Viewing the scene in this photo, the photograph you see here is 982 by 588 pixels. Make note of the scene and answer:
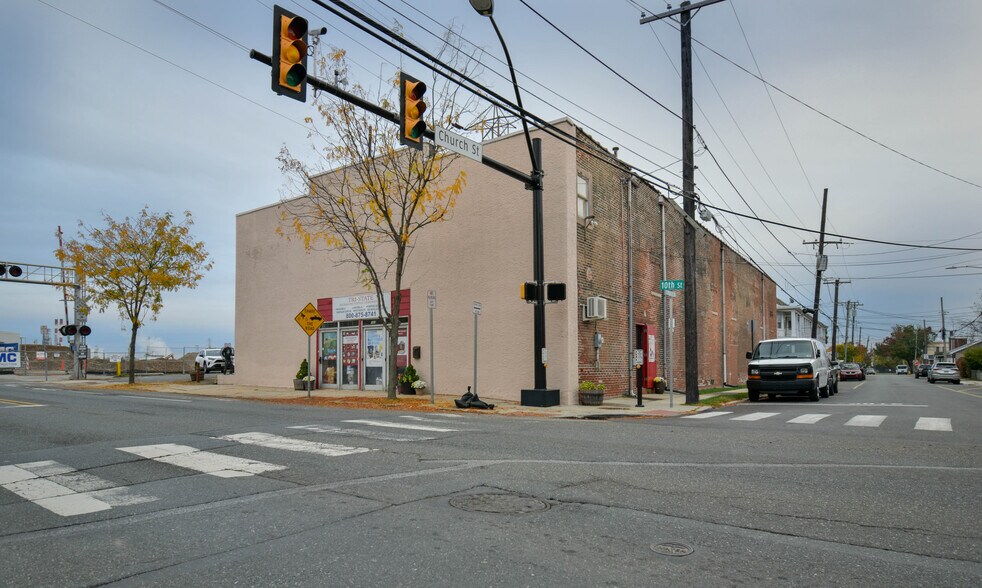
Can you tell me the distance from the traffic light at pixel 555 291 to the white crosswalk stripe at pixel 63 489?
11291mm

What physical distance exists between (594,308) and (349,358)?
33.3 feet

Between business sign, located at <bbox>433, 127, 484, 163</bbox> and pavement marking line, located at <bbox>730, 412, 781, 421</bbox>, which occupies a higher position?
business sign, located at <bbox>433, 127, 484, 163</bbox>

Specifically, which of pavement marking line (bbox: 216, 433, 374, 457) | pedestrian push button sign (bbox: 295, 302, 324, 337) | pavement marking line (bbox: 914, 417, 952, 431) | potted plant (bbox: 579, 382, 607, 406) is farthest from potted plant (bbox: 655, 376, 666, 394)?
pavement marking line (bbox: 216, 433, 374, 457)

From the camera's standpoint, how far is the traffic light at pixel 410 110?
11.4 meters

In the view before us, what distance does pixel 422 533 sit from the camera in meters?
4.92

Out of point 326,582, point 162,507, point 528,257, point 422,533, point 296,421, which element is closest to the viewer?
point 326,582

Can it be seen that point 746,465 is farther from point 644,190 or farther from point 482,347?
point 644,190

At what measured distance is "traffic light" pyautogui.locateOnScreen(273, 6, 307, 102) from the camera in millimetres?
9016

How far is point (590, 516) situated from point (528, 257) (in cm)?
1453

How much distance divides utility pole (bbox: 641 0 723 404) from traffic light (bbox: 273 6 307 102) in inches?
525

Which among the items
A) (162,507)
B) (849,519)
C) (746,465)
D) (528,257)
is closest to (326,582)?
(162,507)

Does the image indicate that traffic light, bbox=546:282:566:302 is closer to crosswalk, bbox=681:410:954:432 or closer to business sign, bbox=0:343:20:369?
crosswalk, bbox=681:410:954:432

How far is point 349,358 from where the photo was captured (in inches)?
979

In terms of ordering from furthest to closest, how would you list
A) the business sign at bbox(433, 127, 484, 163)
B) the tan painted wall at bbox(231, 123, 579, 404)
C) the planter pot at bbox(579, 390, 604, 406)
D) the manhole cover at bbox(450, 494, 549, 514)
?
the tan painted wall at bbox(231, 123, 579, 404), the planter pot at bbox(579, 390, 604, 406), the business sign at bbox(433, 127, 484, 163), the manhole cover at bbox(450, 494, 549, 514)
